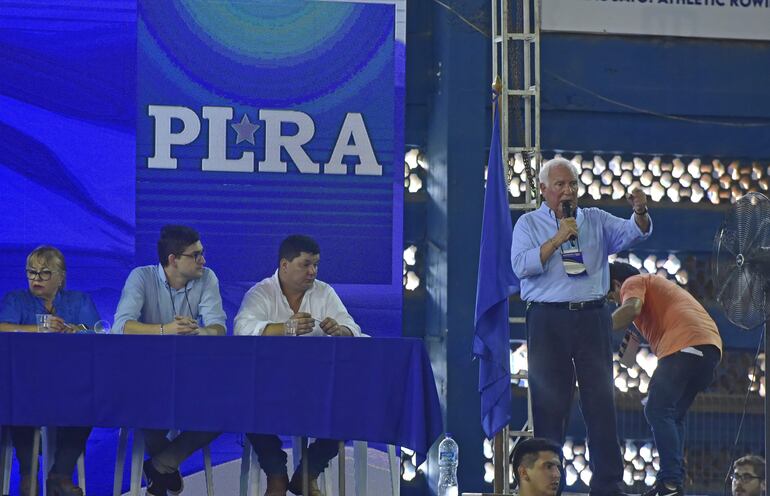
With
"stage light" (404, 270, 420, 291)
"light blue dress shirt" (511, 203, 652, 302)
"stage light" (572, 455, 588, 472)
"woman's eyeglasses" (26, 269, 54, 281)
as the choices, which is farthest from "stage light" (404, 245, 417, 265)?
"woman's eyeglasses" (26, 269, 54, 281)

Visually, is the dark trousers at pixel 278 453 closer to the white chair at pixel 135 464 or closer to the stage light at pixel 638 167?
the white chair at pixel 135 464

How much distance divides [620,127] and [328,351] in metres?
3.59

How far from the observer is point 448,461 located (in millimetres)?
6840

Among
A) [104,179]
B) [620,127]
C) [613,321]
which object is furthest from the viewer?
[620,127]

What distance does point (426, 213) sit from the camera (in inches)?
302

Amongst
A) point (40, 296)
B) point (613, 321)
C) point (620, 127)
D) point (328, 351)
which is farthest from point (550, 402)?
point (620, 127)

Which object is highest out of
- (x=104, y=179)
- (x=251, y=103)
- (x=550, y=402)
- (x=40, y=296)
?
(x=251, y=103)

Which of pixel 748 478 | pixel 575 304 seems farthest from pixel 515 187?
pixel 748 478

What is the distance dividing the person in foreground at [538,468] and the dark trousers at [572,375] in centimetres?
77

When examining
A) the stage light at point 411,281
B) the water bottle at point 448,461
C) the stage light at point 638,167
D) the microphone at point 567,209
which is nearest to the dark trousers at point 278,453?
the water bottle at point 448,461

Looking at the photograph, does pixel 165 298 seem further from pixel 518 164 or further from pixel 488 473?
pixel 518 164

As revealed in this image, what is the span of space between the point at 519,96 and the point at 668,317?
6.57ft

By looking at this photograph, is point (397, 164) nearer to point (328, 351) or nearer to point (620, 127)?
point (620, 127)

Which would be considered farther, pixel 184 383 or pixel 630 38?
pixel 630 38
